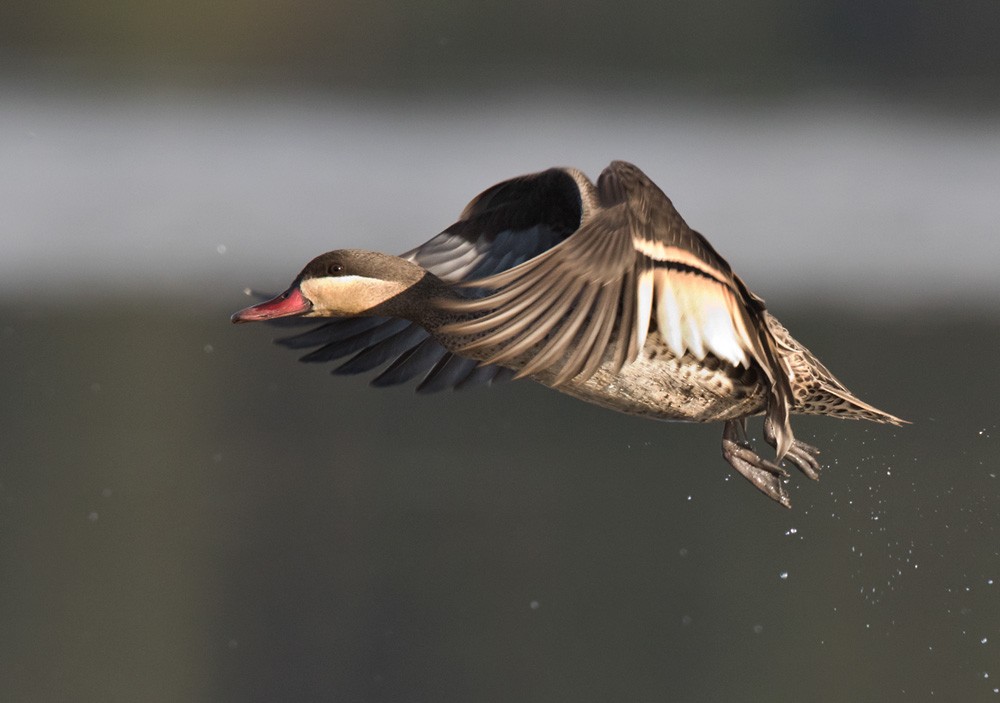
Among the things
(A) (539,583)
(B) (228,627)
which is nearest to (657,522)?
(A) (539,583)

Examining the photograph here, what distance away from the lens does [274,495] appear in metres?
6.21

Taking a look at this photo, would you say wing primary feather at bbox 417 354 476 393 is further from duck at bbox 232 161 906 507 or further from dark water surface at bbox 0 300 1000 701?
dark water surface at bbox 0 300 1000 701

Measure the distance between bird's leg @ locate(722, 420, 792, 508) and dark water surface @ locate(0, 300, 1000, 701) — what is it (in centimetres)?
137

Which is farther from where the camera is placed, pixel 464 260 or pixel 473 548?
pixel 473 548

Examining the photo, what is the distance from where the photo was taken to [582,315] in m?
2.96

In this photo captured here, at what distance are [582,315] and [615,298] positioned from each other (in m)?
0.08

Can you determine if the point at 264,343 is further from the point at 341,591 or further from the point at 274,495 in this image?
the point at 341,591

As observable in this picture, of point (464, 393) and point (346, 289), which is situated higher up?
point (346, 289)

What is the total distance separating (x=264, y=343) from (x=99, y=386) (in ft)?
3.73

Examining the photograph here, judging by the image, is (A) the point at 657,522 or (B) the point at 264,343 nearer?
(A) the point at 657,522

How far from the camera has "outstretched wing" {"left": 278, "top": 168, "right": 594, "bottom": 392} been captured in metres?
3.73

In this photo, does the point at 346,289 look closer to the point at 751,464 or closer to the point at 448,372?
the point at 448,372

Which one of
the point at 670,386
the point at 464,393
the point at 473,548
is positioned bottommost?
the point at 473,548

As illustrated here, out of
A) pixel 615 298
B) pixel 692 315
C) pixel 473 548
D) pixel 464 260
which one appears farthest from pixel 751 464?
pixel 473 548
